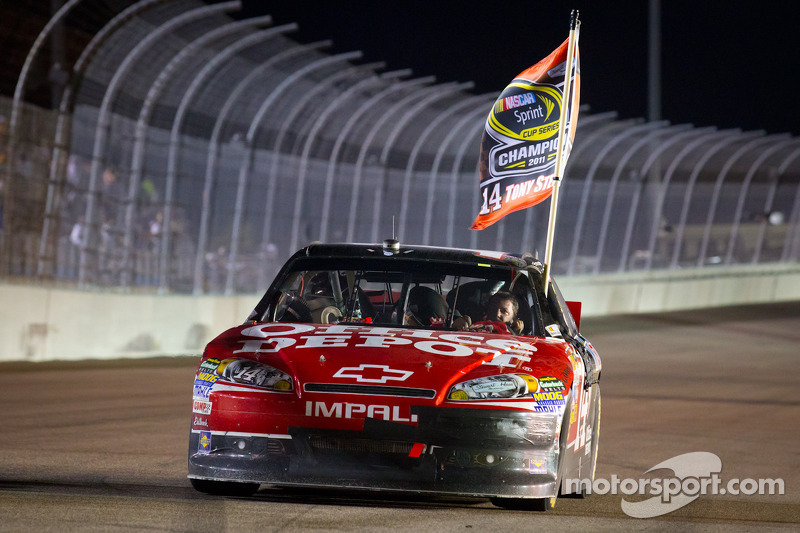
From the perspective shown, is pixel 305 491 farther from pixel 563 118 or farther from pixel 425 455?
pixel 563 118

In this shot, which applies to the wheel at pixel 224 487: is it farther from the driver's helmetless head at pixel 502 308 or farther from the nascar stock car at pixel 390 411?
the driver's helmetless head at pixel 502 308

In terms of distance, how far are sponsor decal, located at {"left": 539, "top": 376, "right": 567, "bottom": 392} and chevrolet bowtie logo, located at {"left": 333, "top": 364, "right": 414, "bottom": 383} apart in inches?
25.1

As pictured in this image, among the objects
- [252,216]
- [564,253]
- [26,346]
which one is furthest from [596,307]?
[26,346]

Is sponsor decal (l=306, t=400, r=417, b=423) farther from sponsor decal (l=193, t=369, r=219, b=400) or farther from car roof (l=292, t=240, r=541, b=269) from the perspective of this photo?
car roof (l=292, t=240, r=541, b=269)

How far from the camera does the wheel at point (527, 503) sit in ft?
21.1

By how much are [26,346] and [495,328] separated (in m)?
11.2

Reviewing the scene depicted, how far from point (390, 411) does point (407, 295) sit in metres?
1.42

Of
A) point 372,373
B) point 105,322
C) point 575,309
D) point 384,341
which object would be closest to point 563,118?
point 575,309

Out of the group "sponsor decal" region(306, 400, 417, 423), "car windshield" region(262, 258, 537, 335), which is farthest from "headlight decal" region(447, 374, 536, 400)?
"car windshield" region(262, 258, 537, 335)

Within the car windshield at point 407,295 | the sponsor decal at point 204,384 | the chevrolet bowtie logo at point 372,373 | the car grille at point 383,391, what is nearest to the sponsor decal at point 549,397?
the car grille at point 383,391

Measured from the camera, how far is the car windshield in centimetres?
716

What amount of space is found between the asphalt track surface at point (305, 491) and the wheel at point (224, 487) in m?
0.05

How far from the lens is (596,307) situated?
104 feet

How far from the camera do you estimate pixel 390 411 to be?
591 centimetres
